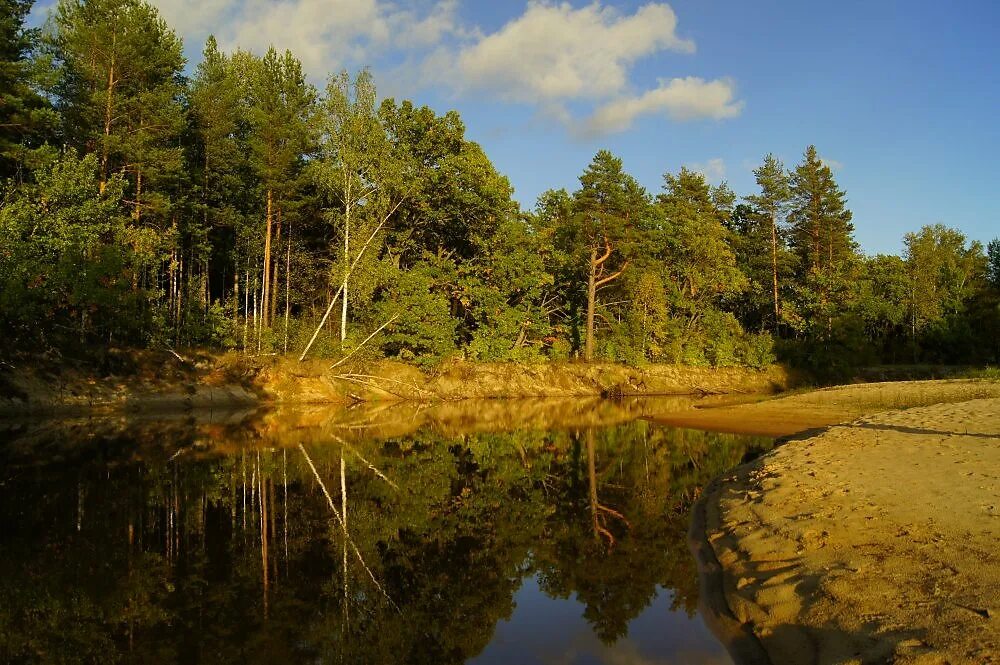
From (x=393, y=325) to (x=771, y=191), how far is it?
154 ft

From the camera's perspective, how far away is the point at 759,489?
41.2ft

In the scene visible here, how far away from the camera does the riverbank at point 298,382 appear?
31688 millimetres

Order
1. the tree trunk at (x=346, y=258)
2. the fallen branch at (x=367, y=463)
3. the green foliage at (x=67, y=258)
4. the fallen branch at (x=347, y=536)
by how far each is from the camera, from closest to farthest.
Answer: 1. the fallen branch at (x=347, y=536)
2. the fallen branch at (x=367, y=463)
3. the green foliage at (x=67, y=258)
4. the tree trunk at (x=346, y=258)

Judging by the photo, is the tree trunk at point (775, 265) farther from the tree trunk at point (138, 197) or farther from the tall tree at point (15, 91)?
the tall tree at point (15, 91)

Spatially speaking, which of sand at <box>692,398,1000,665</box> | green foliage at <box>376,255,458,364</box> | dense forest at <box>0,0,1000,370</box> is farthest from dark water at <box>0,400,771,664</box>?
green foliage at <box>376,255,458,364</box>

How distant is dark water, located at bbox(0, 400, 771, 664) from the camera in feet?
25.5

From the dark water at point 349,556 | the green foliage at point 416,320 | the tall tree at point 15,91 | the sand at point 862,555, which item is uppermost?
the tall tree at point 15,91

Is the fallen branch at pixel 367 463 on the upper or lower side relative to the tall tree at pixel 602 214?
lower

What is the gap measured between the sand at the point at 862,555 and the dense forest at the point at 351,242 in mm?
32764

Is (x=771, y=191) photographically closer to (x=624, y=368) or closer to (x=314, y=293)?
(x=624, y=368)

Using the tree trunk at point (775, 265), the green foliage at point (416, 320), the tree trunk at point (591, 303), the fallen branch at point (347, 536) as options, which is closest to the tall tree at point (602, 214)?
the tree trunk at point (591, 303)

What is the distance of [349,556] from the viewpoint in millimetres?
10930

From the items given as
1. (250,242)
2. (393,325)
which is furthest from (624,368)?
(250,242)

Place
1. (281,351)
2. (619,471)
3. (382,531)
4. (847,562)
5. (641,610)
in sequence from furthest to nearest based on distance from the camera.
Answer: (281,351)
(619,471)
(382,531)
(641,610)
(847,562)
